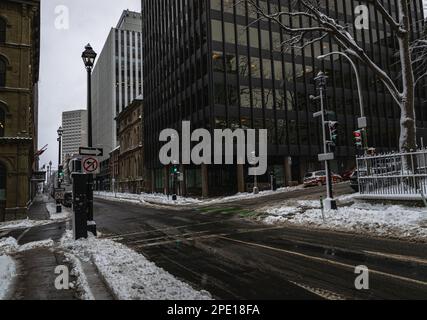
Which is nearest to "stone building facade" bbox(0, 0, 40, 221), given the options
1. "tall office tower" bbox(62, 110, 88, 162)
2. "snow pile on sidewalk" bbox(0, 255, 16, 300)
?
"snow pile on sidewalk" bbox(0, 255, 16, 300)

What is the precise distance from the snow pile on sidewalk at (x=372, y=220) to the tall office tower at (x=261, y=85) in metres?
23.4

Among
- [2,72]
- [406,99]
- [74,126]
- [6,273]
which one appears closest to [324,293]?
[6,273]

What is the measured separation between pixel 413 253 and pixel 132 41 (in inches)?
5216

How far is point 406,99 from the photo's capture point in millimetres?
15438

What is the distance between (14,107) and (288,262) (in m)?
24.7

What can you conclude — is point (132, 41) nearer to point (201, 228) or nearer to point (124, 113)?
point (124, 113)

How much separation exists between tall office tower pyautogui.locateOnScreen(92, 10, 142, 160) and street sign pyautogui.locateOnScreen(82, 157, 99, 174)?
106994 millimetres

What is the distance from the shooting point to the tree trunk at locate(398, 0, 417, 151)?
15.1m

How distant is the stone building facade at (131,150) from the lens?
65938 mm

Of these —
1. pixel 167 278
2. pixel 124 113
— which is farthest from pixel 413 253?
pixel 124 113

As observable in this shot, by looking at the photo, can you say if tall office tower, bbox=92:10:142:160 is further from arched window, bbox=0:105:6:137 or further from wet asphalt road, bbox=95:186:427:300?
wet asphalt road, bbox=95:186:427:300

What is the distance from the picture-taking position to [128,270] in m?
6.99

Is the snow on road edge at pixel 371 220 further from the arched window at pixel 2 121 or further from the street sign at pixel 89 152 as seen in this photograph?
the arched window at pixel 2 121
